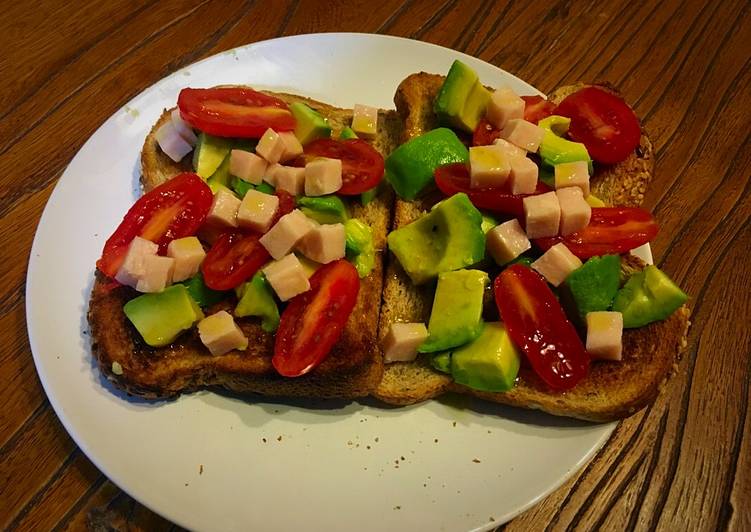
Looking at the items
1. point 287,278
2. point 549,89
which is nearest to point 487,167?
point 287,278

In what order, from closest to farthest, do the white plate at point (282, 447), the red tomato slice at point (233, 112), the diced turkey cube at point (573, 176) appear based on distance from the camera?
the white plate at point (282, 447), the diced turkey cube at point (573, 176), the red tomato slice at point (233, 112)

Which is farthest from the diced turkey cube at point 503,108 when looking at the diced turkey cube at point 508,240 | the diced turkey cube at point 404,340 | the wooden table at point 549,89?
the wooden table at point 549,89

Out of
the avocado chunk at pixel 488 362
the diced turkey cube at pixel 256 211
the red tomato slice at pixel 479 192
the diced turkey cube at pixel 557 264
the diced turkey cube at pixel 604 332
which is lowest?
the avocado chunk at pixel 488 362

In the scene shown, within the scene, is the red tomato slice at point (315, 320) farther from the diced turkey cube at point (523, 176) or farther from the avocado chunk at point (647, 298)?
the avocado chunk at point (647, 298)

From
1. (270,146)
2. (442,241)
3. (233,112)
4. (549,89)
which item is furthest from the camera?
(549,89)

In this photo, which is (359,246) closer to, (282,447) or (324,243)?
(324,243)

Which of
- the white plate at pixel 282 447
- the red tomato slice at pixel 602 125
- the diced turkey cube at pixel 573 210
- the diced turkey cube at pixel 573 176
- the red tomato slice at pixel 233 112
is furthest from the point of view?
the red tomato slice at pixel 602 125

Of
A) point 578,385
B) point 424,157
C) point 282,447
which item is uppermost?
point 424,157
